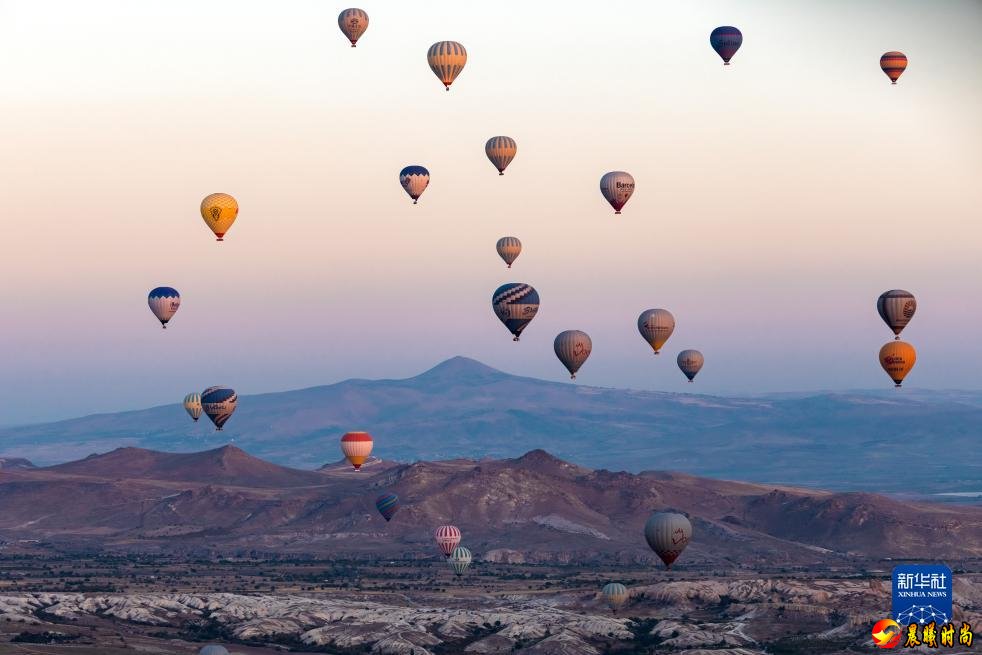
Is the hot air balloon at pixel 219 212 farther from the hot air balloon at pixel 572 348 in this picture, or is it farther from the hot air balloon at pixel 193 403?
the hot air balloon at pixel 193 403

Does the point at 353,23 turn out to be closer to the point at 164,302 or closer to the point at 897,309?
the point at 164,302

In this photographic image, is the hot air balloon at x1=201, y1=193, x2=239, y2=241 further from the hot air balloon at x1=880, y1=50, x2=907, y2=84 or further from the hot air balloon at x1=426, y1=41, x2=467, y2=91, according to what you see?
the hot air balloon at x1=880, y1=50, x2=907, y2=84

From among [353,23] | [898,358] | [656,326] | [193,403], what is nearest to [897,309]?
[898,358]

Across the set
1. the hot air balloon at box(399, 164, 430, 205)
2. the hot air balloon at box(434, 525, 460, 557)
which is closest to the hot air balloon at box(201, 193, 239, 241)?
the hot air balloon at box(399, 164, 430, 205)

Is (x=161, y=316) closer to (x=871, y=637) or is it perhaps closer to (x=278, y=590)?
(x=278, y=590)

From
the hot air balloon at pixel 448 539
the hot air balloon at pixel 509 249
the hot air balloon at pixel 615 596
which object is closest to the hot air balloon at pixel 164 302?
the hot air balloon at pixel 509 249

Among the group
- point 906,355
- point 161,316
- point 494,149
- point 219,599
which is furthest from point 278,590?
point 906,355
